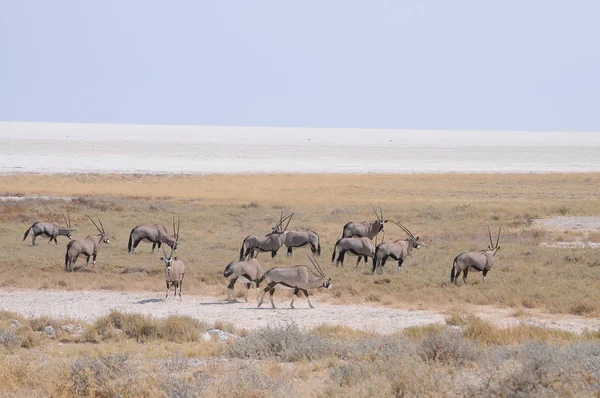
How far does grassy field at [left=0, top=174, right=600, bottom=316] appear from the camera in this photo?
17578 mm

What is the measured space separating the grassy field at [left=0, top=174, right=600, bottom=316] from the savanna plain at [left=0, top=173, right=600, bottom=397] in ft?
0.31

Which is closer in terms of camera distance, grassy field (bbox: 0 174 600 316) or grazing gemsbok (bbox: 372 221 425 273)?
grassy field (bbox: 0 174 600 316)

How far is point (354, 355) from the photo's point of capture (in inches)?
394

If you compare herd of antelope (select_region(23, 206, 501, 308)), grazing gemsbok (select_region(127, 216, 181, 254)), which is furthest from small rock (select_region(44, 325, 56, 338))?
grazing gemsbok (select_region(127, 216, 181, 254))

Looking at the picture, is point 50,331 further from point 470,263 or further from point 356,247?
Result: point 356,247

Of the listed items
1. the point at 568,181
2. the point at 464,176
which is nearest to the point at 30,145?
the point at 464,176

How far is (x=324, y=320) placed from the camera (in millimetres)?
14508

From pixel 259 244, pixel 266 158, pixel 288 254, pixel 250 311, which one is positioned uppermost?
pixel 266 158

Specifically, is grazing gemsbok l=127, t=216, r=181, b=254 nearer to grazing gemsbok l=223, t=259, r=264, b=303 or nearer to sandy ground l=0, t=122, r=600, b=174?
grazing gemsbok l=223, t=259, r=264, b=303

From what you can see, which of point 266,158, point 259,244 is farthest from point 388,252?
point 266,158

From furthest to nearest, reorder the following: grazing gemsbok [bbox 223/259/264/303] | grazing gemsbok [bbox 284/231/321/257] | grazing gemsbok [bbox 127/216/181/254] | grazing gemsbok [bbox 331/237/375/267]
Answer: grazing gemsbok [bbox 127/216/181/254], grazing gemsbok [bbox 284/231/321/257], grazing gemsbok [bbox 331/237/375/267], grazing gemsbok [bbox 223/259/264/303]

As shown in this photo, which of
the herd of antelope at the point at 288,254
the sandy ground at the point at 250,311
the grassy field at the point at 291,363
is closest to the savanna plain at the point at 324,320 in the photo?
the grassy field at the point at 291,363

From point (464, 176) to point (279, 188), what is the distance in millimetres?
19283

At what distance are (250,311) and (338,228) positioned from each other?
51.1 feet
